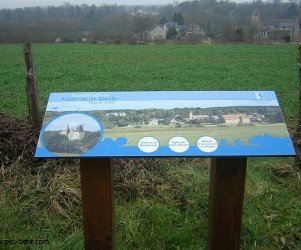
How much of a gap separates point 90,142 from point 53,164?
2.19m

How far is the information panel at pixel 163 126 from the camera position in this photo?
265 centimetres

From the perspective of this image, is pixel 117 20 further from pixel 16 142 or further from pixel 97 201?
pixel 97 201

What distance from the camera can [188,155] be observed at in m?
2.61

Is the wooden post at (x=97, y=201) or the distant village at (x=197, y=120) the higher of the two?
the distant village at (x=197, y=120)

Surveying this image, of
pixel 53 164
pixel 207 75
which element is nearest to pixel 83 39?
pixel 207 75

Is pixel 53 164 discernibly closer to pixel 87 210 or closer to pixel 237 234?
pixel 87 210

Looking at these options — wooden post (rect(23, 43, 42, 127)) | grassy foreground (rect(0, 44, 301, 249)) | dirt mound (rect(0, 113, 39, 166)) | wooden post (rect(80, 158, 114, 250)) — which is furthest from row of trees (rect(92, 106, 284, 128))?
wooden post (rect(23, 43, 42, 127))

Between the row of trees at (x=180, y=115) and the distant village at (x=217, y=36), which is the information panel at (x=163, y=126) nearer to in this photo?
the row of trees at (x=180, y=115)
